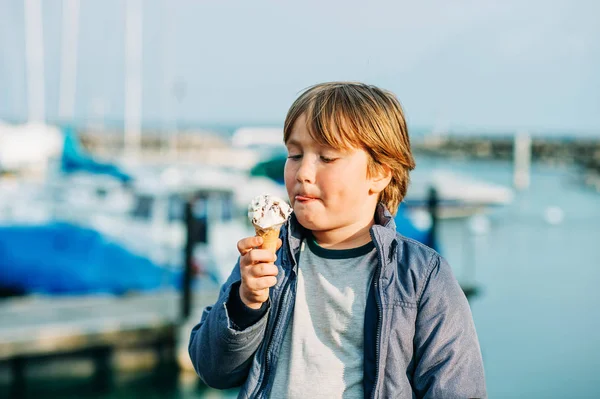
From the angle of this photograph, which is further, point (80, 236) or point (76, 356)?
point (80, 236)

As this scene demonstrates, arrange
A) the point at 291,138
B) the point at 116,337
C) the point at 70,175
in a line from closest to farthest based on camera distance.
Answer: the point at 291,138
the point at 116,337
the point at 70,175

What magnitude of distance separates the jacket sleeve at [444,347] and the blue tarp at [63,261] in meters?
7.14

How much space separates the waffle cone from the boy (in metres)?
0.04

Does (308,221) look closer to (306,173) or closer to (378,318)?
(306,173)

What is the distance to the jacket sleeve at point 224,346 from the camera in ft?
5.38

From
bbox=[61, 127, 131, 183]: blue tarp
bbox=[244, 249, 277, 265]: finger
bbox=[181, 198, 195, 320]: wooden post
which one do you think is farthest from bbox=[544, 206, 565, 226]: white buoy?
bbox=[244, 249, 277, 265]: finger

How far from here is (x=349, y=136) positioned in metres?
1.70

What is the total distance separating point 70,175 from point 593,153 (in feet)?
141

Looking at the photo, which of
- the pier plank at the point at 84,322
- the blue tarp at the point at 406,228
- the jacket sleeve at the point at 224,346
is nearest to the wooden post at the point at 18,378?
the pier plank at the point at 84,322

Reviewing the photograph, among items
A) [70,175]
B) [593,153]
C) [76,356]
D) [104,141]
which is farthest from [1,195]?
[593,153]

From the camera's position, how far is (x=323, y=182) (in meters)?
1.71

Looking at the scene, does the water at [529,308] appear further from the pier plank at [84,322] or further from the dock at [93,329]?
the pier plank at [84,322]

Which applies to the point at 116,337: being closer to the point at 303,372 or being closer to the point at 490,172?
the point at 303,372

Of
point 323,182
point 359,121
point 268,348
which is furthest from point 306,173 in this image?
point 268,348
